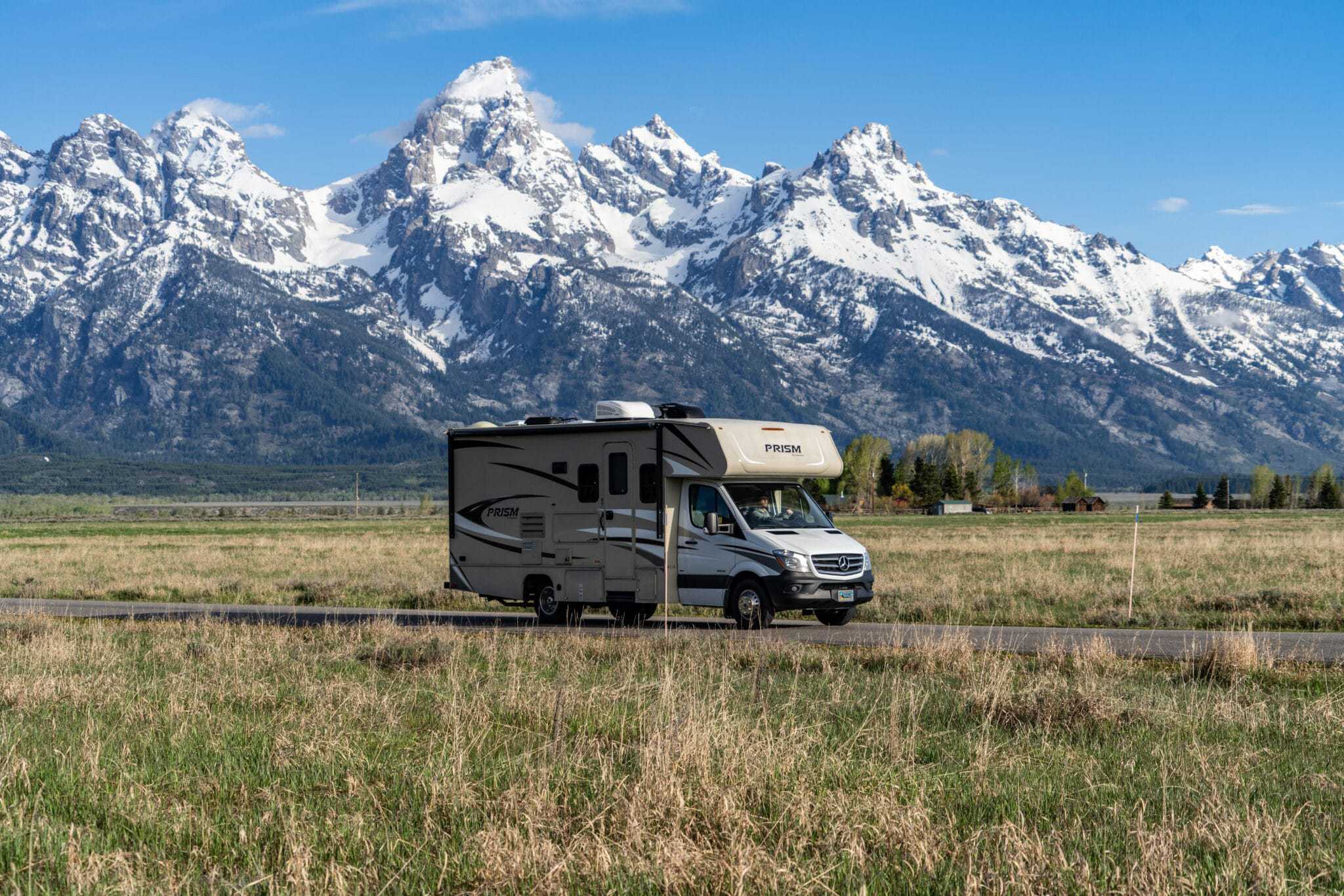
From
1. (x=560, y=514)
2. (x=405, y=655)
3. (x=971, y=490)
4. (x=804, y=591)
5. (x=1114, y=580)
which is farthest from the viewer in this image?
(x=971, y=490)

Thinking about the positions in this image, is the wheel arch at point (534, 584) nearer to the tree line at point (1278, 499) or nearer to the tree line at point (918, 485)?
the tree line at point (918, 485)

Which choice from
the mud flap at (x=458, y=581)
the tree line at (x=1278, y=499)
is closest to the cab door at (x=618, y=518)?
the mud flap at (x=458, y=581)

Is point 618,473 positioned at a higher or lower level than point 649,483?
higher

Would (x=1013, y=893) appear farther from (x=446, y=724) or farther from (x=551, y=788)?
(x=446, y=724)

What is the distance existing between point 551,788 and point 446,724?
7.23ft

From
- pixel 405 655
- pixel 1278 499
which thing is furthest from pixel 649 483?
pixel 1278 499

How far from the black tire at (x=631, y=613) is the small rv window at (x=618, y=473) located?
1802 mm

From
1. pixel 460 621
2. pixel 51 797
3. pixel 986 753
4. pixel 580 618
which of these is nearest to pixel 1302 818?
pixel 986 753

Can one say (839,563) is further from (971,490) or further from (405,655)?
(971,490)

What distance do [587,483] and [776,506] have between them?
3.13 metres

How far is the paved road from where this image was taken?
654 inches

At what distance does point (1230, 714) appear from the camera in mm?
10539

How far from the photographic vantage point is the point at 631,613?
73.7 feet

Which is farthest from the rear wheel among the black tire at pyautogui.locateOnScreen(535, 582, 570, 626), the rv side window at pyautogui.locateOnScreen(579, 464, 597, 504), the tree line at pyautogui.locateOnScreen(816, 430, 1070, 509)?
the tree line at pyautogui.locateOnScreen(816, 430, 1070, 509)
